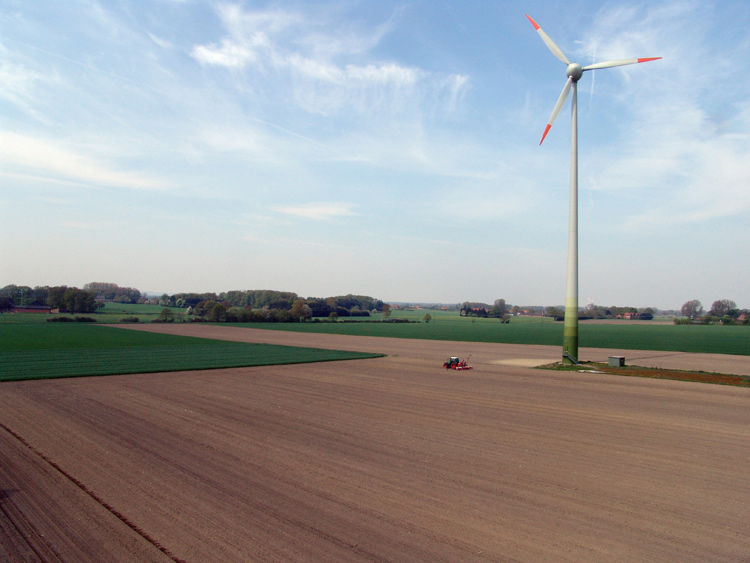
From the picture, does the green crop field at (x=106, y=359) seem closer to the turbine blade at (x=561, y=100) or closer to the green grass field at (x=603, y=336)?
the turbine blade at (x=561, y=100)

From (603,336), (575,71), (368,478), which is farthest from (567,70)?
(603,336)

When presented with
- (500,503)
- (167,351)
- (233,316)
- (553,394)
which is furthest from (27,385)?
(233,316)

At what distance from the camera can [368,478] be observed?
36.7 feet

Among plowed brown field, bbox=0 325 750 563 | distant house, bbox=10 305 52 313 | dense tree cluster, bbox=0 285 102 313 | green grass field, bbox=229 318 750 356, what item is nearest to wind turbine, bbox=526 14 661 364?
plowed brown field, bbox=0 325 750 563

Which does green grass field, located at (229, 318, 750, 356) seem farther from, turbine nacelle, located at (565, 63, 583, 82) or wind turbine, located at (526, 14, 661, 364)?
turbine nacelle, located at (565, 63, 583, 82)

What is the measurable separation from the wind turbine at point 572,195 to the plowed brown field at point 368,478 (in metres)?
13.6

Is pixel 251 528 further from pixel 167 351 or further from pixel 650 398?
pixel 167 351

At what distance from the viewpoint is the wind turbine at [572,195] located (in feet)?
115

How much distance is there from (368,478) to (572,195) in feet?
100

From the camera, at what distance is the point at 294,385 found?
Result: 25.8m

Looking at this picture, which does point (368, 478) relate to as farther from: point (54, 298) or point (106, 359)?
point (54, 298)

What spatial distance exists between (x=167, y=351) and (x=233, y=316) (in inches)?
3282

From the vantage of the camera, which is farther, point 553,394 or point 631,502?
point 553,394

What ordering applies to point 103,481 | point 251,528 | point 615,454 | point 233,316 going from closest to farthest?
point 251,528 < point 103,481 < point 615,454 < point 233,316
